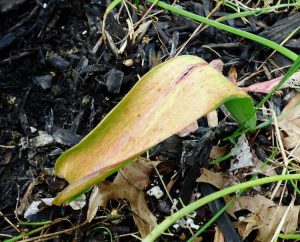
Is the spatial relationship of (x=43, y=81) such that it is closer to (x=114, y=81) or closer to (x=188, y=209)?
(x=114, y=81)

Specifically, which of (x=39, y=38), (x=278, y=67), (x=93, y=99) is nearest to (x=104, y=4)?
(x=39, y=38)

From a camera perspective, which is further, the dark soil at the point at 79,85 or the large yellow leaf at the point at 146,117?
the dark soil at the point at 79,85

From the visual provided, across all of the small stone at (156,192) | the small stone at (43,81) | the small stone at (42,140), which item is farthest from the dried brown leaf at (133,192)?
the small stone at (43,81)

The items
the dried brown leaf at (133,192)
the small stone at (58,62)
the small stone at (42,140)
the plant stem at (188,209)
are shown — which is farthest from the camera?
the small stone at (58,62)

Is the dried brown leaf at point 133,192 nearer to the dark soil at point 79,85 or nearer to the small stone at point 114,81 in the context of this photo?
the dark soil at point 79,85

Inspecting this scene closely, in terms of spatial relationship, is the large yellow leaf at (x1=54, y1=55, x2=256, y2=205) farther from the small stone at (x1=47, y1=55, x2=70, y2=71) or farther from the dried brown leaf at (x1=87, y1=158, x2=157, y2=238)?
the small stone at (x1=47, y1=55, x2=70, y2=71)
